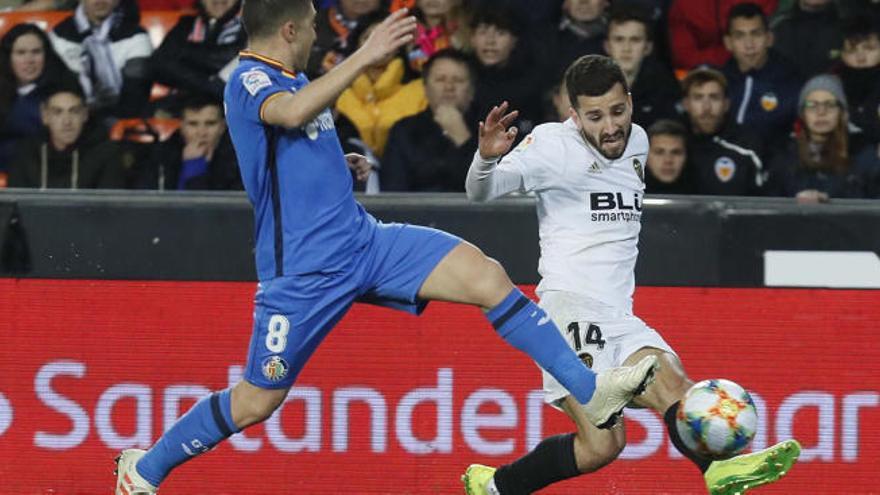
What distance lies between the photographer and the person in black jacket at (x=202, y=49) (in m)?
10.0

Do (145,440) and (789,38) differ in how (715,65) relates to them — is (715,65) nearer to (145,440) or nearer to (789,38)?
(789,38)

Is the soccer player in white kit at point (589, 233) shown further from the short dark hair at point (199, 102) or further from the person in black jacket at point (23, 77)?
the person in black jacket at point (23, 77)

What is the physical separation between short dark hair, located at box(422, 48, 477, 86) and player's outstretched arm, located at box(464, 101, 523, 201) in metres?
2.67

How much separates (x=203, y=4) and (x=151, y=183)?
1380 millimetres

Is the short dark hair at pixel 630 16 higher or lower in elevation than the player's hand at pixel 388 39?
higher

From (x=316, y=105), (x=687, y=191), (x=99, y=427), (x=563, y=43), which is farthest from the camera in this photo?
(x=563, y=43)

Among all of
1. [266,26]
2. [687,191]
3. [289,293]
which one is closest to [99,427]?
[289,293]

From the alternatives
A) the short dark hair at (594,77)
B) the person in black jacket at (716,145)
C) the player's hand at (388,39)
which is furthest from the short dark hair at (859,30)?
the player's hand at (388,39)

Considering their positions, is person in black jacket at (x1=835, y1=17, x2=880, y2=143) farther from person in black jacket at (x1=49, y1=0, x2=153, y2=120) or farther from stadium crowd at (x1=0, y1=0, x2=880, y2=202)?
person in black jacket at (x1=49, y1=0, x2=153, y2=120)

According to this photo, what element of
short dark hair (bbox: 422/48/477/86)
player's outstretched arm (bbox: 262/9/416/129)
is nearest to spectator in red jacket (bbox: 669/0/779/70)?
short dark hair (bbox: 422/48/477/86)

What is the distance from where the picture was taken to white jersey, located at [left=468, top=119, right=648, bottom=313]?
22.6 ft

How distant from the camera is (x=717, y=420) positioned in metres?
6.51

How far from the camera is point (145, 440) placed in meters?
7.77

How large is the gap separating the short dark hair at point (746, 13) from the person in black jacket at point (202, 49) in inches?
104
